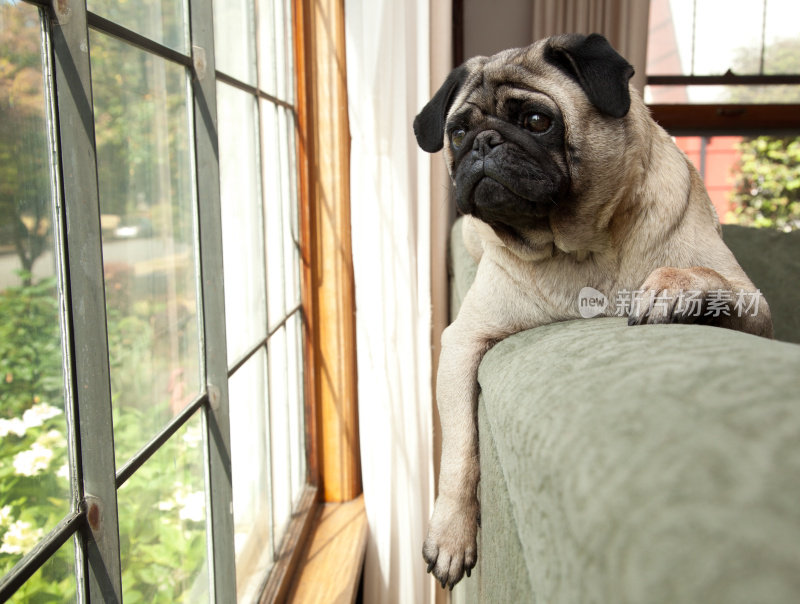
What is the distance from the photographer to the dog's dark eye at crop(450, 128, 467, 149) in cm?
131

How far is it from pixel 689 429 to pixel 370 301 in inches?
75.6

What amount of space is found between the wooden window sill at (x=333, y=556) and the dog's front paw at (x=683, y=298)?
135 centimetres

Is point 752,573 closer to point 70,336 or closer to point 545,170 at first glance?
point 70,336

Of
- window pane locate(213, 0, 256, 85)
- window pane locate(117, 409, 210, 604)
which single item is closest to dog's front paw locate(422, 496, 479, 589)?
window pane locate(117, 409, 210, 604)

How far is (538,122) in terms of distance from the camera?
1.19 meters

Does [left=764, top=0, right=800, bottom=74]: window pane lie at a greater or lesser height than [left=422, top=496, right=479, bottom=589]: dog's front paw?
greater

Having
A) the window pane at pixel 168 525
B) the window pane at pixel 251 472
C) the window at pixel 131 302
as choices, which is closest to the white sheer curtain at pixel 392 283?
the window at pixel 131 302

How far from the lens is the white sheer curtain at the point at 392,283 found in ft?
6.68

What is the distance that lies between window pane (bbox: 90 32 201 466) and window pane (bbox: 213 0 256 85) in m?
0.38

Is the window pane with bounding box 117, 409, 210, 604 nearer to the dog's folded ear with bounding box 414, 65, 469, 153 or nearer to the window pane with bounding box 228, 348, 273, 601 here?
the window pane with bounding box 228, 348, 273, 601

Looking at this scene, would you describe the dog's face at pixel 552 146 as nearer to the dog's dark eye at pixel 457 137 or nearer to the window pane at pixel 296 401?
the dog's dark eye at pixel 457 137

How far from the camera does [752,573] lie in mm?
234

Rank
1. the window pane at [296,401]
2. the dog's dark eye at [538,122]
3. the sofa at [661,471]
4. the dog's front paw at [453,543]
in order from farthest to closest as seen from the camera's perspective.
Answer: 1. the window pane at [296,401]
2. the dog's dark eye at [538,122]
3. the dog's front paw at [453,543]
4. the sofa at [661,471]

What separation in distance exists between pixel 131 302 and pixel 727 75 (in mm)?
3750
